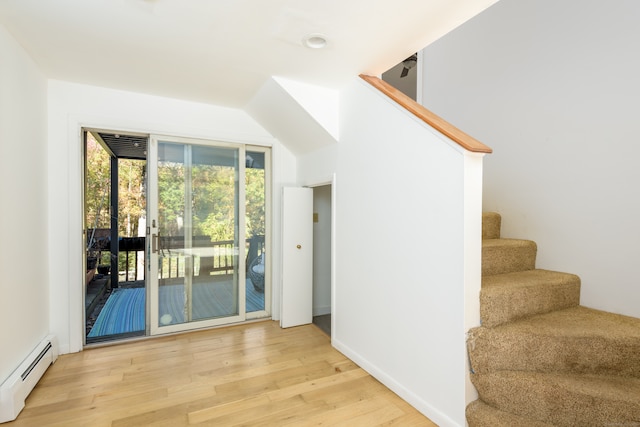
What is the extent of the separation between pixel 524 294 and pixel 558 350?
1.11 feet

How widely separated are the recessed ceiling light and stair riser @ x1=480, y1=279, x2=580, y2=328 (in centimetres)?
190

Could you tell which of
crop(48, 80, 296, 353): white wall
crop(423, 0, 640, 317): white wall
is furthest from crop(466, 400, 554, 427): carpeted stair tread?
crop(48, 80, 296, 353): white wall

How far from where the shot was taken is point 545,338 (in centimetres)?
170

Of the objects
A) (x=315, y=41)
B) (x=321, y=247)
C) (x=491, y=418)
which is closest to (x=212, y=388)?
(x=491, y=418)

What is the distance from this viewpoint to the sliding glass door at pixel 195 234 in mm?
3277

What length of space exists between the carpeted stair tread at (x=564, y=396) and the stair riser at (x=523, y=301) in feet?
0.99

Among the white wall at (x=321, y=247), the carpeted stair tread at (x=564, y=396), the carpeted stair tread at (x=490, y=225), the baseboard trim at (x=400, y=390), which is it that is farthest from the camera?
the white wall at (x=321, y=247)

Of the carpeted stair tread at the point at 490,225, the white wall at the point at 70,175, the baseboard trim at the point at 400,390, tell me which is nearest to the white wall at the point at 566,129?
the carpeted stair tread at the point at 490,225

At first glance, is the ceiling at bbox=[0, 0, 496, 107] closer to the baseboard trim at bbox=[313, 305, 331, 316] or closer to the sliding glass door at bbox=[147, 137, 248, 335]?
the sliding glass door at bbox=[147, 137, 248, 335]

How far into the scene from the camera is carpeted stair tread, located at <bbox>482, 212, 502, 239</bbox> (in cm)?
268

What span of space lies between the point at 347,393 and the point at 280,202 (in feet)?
7.11

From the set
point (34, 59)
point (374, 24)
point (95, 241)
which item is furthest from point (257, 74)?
point (95, 241)

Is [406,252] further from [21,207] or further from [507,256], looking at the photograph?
[21,207]

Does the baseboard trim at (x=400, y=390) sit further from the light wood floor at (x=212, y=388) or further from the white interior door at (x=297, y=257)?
the white interior door at (x=297, y=257)
